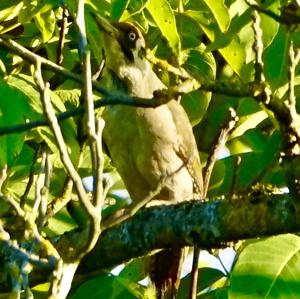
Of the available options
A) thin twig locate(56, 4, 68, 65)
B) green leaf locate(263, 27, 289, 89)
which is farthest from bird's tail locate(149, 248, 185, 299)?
green leaf locate(263, 27, 289, 89)

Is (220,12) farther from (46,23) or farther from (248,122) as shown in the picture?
(248,122)

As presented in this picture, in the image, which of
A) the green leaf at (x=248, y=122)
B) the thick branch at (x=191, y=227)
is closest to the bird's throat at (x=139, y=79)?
the green leaf at (x=248, y=122)

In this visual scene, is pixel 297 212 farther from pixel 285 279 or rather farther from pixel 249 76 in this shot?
pixel 249 76

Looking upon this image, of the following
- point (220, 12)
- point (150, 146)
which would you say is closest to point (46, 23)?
point (220, 12)

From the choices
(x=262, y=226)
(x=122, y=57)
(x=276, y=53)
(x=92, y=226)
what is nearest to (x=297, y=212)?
(x=262, y=226)

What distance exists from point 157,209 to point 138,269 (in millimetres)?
1013

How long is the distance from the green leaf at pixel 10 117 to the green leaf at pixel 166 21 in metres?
0.56

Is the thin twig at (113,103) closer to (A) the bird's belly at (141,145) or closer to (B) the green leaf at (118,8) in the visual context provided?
(B) the green leaf at (118,8)

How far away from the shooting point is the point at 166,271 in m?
6.03

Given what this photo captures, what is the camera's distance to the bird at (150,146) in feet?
19.5

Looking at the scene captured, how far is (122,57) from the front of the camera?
632 centimetres

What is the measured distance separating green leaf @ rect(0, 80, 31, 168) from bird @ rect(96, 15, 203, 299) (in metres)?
1.89

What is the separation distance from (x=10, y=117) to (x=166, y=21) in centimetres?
65

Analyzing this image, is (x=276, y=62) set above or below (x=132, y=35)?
above
